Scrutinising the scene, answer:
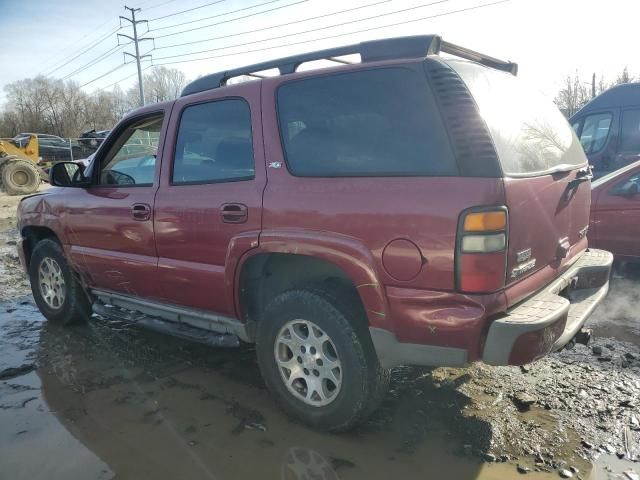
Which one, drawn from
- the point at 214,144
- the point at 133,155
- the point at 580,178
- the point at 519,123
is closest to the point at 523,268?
the point at 519,123

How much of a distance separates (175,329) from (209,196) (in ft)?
3.54

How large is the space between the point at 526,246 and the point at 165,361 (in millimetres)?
2910

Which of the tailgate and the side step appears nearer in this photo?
the tailgate

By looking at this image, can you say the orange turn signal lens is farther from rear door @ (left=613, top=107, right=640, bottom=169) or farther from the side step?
rear door @ (left=613, top=107, right=640, bottom=169)

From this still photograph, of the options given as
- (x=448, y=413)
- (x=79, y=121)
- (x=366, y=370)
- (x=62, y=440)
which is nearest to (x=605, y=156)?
(x=448, y=413)

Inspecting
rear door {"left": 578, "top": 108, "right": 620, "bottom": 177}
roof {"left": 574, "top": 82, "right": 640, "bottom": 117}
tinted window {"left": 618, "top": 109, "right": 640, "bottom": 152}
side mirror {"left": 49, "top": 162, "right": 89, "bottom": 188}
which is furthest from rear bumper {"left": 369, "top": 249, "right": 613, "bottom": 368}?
roof {"left": 574, "top": 82, "right": 640, "bottom": 117}

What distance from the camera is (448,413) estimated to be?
122 inches

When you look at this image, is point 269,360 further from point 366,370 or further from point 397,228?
point 397,228

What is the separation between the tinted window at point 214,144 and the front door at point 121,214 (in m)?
0.26

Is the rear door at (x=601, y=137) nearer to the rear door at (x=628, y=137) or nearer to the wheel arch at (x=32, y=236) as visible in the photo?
the rear door at (x=628, y=137)

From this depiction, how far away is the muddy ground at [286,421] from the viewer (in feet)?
8.63

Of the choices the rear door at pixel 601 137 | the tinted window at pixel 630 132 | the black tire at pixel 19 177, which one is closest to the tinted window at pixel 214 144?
the rear door at pixel 601 137

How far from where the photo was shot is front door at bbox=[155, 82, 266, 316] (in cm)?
310

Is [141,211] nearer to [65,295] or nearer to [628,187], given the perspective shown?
[65,295]
